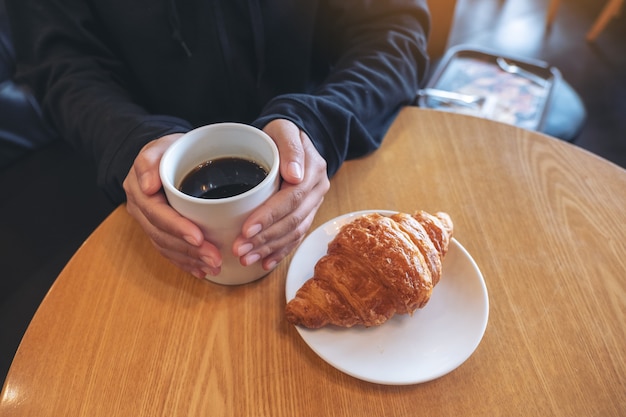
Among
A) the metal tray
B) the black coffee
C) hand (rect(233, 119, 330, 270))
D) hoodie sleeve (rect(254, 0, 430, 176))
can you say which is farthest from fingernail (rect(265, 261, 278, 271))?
the metal tray

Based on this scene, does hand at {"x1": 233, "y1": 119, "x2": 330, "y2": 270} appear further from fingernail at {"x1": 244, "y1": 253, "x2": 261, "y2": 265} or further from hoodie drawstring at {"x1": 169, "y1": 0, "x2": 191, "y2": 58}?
hoodie drawstring at {"x1": 169, "y1": 0, "x2": 191, "y2": 58}

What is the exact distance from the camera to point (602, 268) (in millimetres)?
672

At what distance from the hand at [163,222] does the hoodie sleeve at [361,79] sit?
19cm

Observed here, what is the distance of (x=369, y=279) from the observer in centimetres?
58

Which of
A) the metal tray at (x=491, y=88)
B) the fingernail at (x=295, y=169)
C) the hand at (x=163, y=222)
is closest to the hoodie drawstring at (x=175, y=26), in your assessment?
the hand at (x=163, y=222)

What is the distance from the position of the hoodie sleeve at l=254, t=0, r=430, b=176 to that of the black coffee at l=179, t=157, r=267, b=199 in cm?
13

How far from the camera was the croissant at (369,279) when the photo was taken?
559mm

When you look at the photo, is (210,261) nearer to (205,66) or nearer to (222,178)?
(222,178)

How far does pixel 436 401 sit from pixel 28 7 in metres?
1.02

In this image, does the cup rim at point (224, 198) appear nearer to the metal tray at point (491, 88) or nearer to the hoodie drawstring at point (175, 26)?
the hoodie drawstring at point (175, 26)

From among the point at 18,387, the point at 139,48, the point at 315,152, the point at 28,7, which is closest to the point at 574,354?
the point at 315,152

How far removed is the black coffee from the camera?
584mm

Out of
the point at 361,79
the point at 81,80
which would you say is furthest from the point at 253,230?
the point at 81,80

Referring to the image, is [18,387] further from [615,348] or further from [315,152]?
[615,348]
